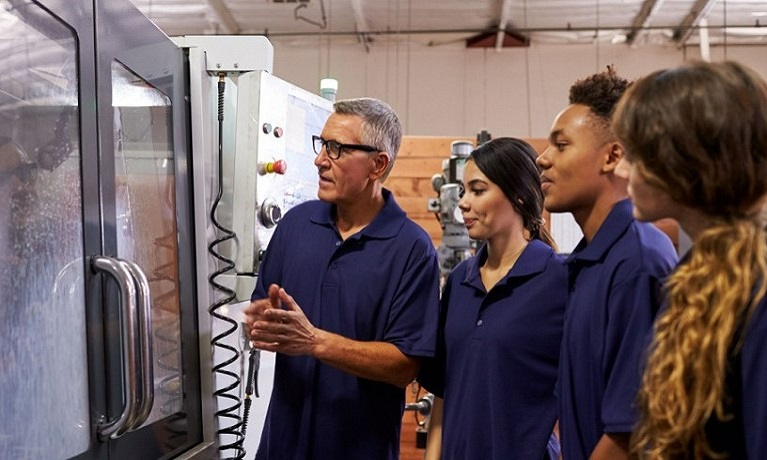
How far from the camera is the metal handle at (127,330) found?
1422 millimetres

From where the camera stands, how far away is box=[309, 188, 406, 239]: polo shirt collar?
198 centimetres

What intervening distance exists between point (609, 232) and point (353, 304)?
0.66 meters

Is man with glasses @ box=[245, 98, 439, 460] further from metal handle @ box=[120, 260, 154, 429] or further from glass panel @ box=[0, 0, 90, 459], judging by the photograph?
glass panel @ box=[0, 0, 90, 459]

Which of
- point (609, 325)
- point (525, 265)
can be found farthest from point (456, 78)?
point (609, 325)

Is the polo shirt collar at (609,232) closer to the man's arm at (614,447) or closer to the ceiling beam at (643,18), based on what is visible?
the man's arm at (614,447)

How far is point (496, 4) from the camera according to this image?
7125mm

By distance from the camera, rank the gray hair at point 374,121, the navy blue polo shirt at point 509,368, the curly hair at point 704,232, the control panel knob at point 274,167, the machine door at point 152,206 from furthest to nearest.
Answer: the control panel knob at point 274,167 → the gray hair at point 374,121 → the navy blue polo shirt at point 509,368 → the machine door at point 152,206 → the curly hair at point 704,232

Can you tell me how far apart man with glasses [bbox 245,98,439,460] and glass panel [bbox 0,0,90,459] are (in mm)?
519

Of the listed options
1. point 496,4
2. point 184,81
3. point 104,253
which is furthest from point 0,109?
point 496,4

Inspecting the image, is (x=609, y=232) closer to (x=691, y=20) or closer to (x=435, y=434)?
(x=435, y=434)

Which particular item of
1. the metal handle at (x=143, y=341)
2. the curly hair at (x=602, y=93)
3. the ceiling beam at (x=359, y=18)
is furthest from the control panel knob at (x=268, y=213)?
the ceiling beam at (x=359, y=18)

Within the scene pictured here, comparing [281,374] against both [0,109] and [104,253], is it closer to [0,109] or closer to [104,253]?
[104,253]

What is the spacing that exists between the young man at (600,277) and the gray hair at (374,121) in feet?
1.65

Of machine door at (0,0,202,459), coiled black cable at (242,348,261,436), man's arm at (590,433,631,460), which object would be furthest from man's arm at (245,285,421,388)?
man's arm at (590,433,631,460)
